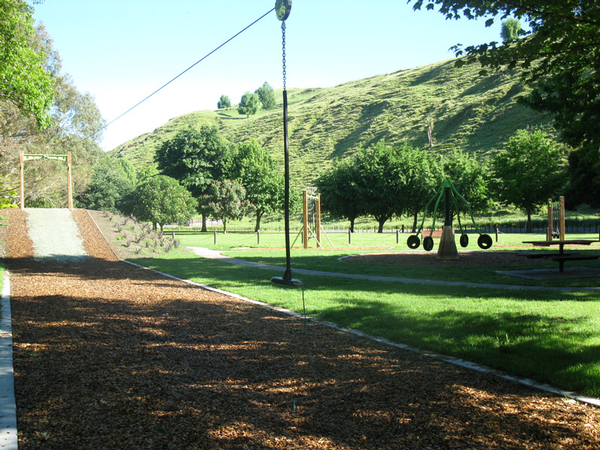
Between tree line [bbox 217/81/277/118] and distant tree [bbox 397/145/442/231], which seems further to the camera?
tree line [bbox 217/81/277/118]

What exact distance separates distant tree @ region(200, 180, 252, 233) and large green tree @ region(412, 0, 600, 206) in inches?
1328

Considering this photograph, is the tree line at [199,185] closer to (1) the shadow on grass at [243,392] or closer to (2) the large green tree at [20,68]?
(2) the large green tree at [20,68]

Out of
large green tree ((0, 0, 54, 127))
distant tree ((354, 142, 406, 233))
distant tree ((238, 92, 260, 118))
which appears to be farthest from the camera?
distant tree ((238, 92, 260, 118))

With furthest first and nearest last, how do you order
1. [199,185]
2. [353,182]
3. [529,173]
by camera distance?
[199,185] < [353,182] < [529,173]

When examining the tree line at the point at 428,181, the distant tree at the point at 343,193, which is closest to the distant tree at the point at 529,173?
the tree line at the point at 428,181

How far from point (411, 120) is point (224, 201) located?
62.8 metres

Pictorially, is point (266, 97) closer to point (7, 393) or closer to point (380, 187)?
point (380, 187)

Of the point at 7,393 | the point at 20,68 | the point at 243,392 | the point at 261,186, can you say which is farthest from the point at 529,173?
the point at 7,393

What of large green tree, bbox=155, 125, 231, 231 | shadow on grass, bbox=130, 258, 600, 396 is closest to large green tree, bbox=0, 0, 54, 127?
shadow on grass, bbox=130, 258, 600, 396

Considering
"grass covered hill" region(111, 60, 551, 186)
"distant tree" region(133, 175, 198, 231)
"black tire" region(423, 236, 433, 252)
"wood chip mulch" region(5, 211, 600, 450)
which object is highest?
"grass covered hill" region(111, 60, 551, 186)

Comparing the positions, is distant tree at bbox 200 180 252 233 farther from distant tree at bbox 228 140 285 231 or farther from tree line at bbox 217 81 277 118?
tree line at bbox 217 81 277 118

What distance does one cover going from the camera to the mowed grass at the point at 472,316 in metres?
5.13

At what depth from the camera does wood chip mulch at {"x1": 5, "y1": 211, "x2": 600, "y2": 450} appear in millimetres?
3477

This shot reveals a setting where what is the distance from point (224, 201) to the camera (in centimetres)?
4372
